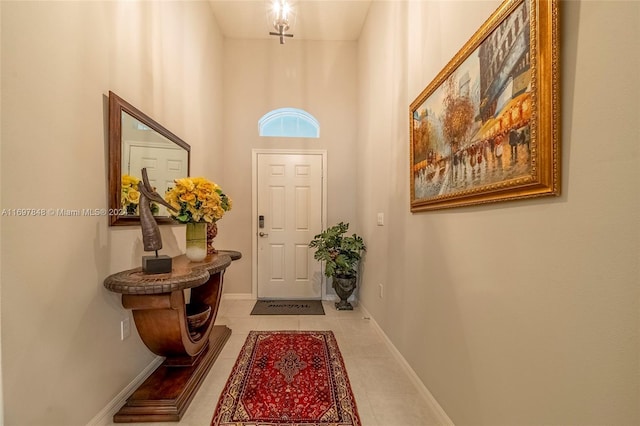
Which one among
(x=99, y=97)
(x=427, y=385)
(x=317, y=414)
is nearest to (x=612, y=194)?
(x=427, y=385)

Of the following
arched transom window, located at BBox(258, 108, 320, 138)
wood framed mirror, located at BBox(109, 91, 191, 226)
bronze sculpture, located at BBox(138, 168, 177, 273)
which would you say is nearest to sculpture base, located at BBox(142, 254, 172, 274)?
bronze sculpture, located at BBox(138, 168, 177, 273)

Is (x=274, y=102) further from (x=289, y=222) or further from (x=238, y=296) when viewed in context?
(x=238, y=296)

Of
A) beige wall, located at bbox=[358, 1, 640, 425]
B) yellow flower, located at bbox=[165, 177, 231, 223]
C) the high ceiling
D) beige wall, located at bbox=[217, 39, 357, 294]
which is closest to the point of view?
beige wall, located at bbox=[358, 1, 640, 425]

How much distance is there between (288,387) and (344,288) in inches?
62.6

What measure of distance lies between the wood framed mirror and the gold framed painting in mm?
1891

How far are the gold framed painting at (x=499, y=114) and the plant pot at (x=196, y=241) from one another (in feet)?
5.32

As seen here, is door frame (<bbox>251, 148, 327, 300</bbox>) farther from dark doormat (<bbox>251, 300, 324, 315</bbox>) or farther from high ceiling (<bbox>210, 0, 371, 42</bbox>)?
high ceiling (<bbox>210, 0, 371, 42</bbox>)

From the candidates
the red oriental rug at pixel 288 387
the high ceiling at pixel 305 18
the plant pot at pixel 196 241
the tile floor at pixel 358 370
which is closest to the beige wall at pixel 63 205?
the plant pot at pixel 196 241

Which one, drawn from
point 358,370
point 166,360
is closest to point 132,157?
point 166,360

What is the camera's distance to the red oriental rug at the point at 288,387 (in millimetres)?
1487

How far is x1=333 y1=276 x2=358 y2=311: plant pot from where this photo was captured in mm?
3219

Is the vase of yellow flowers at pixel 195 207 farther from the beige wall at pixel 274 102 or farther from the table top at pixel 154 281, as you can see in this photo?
the beige wall at pixel 274 102

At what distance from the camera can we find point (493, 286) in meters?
1.10

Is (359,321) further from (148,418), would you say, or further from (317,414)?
(148,418)
